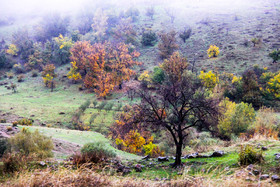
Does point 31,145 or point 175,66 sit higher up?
point 31,145

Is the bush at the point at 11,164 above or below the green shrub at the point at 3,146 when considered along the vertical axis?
above

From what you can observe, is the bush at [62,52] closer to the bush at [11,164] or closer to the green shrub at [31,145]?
the green shrub at [31,145]

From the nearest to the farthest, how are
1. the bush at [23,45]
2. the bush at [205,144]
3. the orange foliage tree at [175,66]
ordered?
the bush at [205,144], the orange foliage tree at [175,66], the bush at [23,45]

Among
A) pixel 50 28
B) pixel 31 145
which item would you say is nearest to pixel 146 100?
pixel 31 145

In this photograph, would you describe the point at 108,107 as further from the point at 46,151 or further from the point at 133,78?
the point at 46,151

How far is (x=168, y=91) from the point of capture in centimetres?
921

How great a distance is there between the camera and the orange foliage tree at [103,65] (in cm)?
4031

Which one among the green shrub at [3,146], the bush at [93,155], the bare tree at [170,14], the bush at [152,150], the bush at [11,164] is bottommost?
the bush at [152,150]

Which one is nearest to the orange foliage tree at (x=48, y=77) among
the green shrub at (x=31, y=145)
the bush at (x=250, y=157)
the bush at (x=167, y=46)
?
the bush at (x=167, y=46)

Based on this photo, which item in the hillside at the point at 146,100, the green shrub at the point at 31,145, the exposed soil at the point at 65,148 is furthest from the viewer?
the exposed soil at the point at 65,148

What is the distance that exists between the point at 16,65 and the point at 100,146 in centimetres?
5933

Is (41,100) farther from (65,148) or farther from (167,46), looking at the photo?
→ (167,46)

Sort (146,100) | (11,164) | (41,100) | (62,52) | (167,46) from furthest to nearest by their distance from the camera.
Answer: (62,52), (167,46), (41,100), (146,100), (11,164)

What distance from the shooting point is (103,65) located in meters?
43.3
